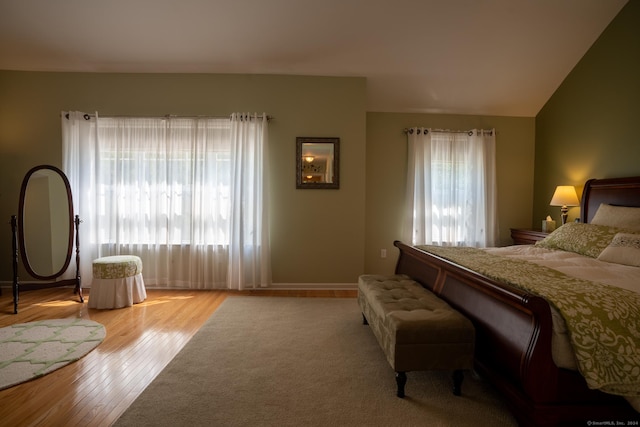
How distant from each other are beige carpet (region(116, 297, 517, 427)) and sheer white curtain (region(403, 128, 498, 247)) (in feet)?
7.95

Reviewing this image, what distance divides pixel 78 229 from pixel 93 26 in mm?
2356

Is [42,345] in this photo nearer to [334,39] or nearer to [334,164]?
[334,164]

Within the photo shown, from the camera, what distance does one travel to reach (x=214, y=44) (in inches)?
149

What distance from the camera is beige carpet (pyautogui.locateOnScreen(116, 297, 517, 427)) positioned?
5.65ft

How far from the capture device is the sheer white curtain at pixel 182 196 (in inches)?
165

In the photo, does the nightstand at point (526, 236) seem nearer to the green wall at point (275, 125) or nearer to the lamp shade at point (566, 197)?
the lamp shade at point (566, 197)

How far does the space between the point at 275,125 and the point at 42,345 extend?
3.25 meters

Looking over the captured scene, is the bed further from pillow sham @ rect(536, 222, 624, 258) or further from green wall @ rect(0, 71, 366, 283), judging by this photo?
green wall @ rect(0, 71, 366, 283)

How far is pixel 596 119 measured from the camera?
387 centimetres

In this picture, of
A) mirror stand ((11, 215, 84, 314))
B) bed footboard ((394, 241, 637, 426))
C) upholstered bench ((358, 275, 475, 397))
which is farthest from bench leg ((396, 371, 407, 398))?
mirror stand ((11, 215, 84, 314))

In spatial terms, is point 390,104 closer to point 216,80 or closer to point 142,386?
point 216,80

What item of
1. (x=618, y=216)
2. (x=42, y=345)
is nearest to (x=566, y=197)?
(x=618, y=216)

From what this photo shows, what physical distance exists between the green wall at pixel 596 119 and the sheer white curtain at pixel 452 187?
2.51 ft

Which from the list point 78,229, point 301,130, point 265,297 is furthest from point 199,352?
point 301,130
